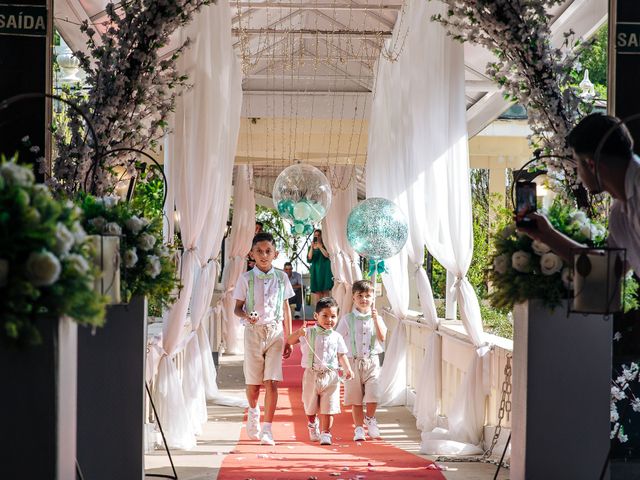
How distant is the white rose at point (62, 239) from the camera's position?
2.79 m

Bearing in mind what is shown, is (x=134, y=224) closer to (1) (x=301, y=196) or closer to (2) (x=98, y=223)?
(2) (x=98, y=223)

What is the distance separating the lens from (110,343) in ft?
15.4

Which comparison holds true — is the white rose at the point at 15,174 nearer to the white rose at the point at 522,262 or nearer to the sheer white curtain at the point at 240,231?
the white rose at the point at 522,262

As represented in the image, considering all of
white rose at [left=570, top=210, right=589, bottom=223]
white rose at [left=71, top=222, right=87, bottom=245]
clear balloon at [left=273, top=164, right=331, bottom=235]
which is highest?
clear balloon at [left=273, top=164, right=331, bottom=235]

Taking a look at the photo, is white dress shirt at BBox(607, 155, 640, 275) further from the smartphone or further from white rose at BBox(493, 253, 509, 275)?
white rose at BBox(493, 253, 509, 275)

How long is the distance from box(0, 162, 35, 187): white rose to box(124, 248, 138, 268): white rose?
1.29 metres

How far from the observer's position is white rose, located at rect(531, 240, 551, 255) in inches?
160

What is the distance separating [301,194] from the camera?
9766mm

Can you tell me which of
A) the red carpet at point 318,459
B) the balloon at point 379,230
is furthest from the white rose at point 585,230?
the balloon at point 379,230

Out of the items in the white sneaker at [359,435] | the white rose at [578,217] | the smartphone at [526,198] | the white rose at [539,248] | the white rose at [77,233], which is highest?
the smartphone at [526,198]

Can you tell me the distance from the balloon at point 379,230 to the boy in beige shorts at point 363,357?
0.40m

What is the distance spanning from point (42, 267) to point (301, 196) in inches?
279

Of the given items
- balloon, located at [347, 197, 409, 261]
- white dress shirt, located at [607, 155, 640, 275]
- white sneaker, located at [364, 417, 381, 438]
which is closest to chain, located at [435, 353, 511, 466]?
white sneaker, located at [364, 417, 381, 438]

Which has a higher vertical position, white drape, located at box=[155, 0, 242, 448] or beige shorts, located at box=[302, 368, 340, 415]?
white drape, located at box=[155, 0, 242, 448]
